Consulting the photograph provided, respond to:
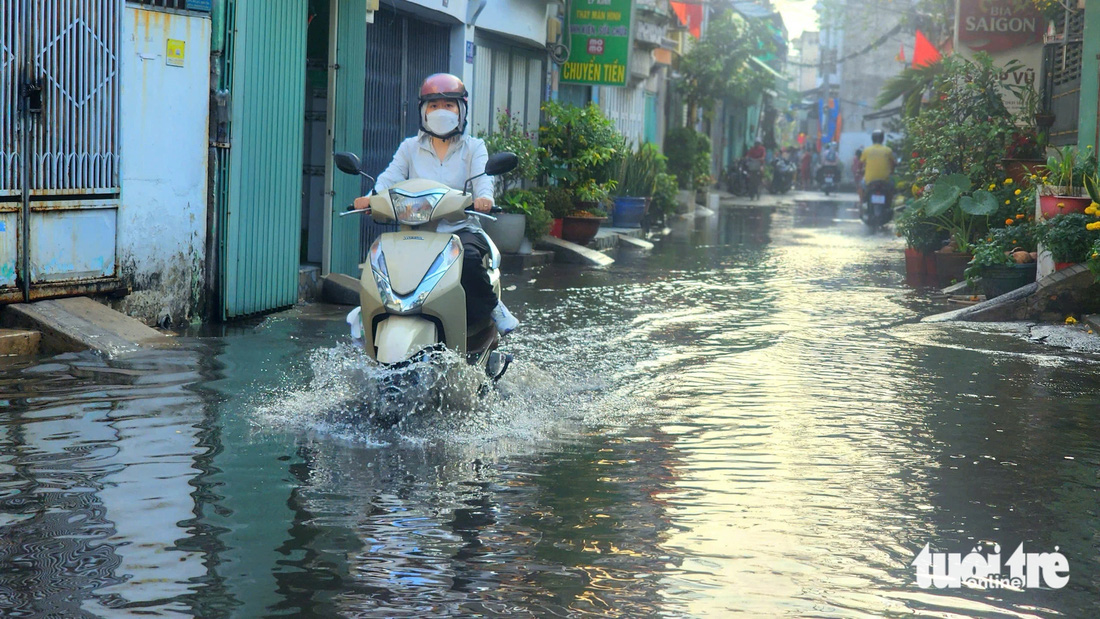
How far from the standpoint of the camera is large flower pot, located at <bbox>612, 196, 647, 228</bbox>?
69.0ft

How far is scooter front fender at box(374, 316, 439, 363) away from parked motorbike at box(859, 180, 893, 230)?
773 inches

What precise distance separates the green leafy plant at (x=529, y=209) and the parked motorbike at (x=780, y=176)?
91.9ft

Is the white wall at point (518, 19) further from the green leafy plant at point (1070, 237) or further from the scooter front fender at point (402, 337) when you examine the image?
the scooter front fender at point (402, 337)

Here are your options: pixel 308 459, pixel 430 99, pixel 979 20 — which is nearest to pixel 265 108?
pixel 430 99

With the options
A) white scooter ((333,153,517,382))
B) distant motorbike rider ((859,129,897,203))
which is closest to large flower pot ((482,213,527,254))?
white scooter ((333,153,517,382))

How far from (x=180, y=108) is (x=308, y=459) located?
4.37 meters

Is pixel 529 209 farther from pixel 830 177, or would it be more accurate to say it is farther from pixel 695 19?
pixel 830 177

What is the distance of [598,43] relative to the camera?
19469 millimetres

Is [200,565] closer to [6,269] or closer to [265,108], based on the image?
[6,269]

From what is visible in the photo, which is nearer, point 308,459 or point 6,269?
point 308,459

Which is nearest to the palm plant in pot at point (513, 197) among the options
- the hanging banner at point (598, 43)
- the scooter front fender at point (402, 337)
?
the hanging banner at point (598, 43)

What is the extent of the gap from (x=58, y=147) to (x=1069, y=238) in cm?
752

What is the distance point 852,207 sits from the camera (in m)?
35.2

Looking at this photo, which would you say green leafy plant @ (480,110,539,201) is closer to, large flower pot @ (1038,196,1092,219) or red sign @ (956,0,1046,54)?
red sign @ (956,0,1046,54)
